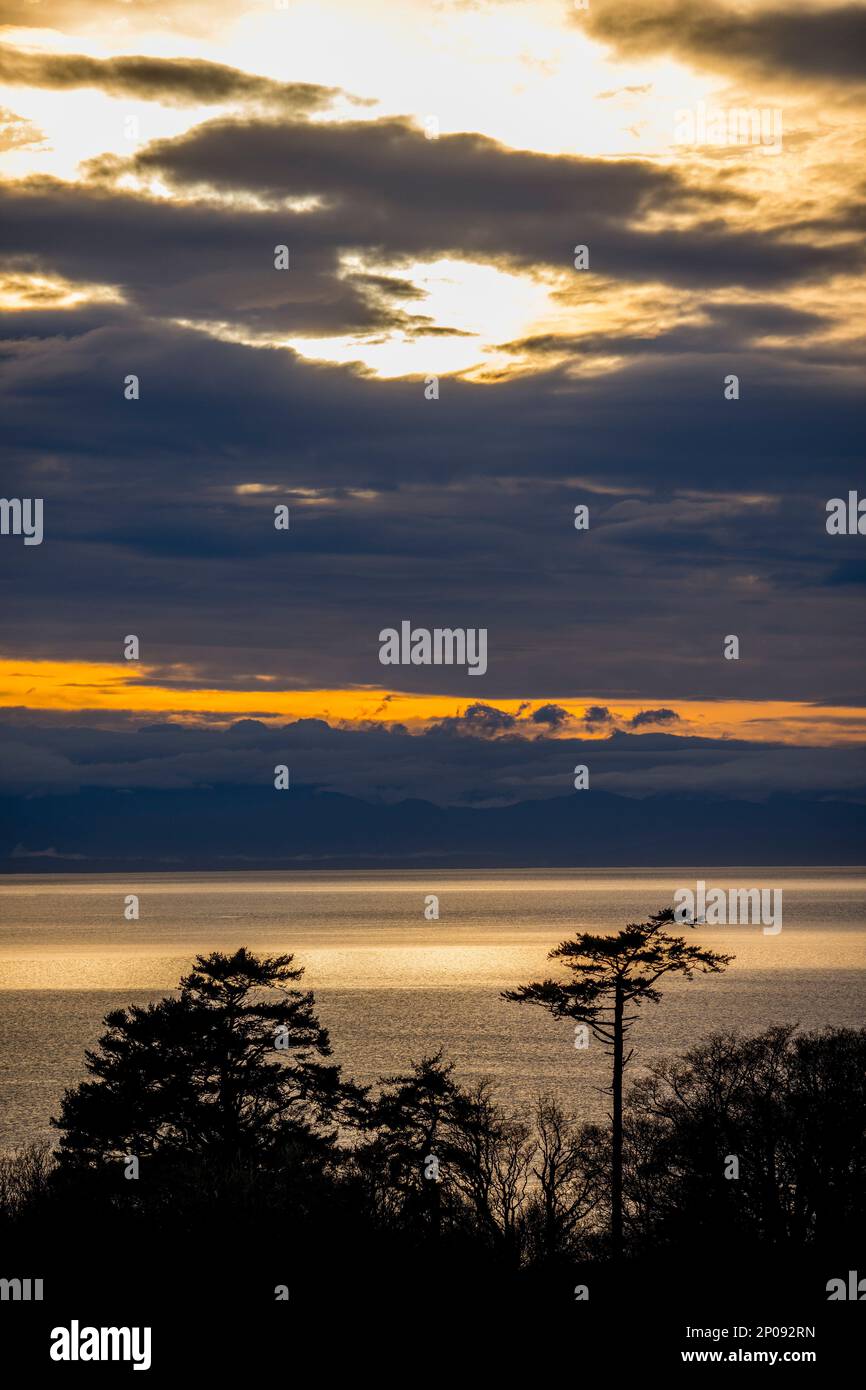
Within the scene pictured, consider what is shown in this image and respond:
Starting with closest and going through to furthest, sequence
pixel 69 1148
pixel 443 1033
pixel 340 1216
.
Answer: pixel 340 1216 < pixel 69 1148 < pixel 443 1033

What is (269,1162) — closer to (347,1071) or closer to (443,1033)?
(347,1071)

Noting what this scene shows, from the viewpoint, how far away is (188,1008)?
148 ft

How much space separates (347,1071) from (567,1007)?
224ft

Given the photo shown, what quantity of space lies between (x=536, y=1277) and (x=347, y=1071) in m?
72.9

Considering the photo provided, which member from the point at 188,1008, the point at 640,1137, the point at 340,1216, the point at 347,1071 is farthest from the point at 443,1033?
the point at 340,1216
